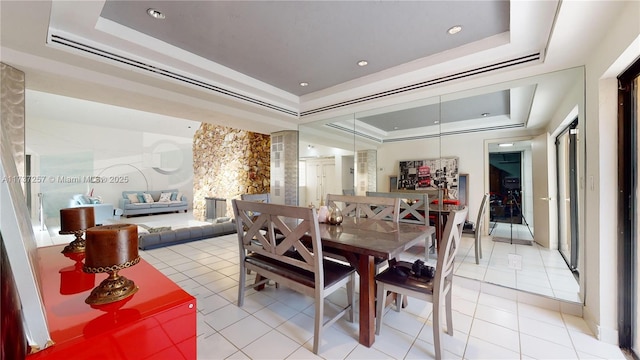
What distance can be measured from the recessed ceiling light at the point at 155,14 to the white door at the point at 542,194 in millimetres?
4930

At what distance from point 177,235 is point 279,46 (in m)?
3.38

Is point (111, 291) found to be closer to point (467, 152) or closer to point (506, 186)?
point (467, 152)

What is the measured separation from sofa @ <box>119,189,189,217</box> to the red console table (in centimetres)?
826

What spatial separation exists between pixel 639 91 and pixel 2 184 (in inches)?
123

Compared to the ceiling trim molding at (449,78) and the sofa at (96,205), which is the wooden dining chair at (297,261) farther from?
the sofa at (96,205)

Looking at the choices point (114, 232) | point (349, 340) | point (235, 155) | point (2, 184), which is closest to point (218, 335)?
point (349, 340)

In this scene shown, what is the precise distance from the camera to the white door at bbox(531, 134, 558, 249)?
3.64 meters

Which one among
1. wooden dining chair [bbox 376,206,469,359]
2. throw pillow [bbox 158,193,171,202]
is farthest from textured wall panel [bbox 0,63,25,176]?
throw pillow [bbox 158,193,171,202]

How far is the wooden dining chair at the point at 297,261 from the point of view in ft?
5.50

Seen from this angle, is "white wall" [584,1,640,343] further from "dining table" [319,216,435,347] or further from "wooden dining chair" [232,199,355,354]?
"wooden dining chair" [232,199,355,354]

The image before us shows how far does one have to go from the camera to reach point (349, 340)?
1.82 metres

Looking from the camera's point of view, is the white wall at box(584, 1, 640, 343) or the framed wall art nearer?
the white wall at box(584, 1, 640, 343)

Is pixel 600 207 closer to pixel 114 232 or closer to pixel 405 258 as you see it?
pixel 405 258

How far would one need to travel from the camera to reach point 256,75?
3.35 metres
